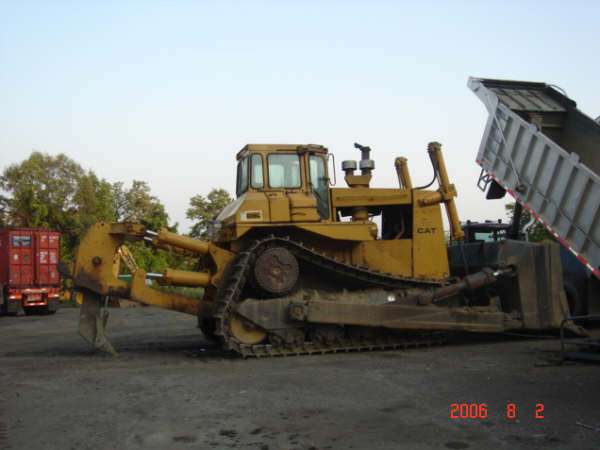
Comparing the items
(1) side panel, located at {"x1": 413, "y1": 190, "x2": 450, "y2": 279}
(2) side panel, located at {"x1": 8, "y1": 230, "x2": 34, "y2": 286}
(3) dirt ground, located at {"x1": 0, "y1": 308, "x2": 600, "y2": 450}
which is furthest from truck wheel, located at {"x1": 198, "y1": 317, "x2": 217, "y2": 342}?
(2) side panel, located at {"x1": 8, "y1": 230, "x2": 34, "y2": 286}

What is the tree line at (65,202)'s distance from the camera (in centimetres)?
3519

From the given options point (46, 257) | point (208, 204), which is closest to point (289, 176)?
point (46, 257)

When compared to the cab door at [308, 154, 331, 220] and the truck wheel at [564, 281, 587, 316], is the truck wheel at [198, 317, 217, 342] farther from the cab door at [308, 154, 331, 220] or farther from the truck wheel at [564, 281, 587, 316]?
the truck wheel at [564, 281, 587, 316]

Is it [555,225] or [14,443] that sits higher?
[555,225]

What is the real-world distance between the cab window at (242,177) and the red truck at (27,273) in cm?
1370

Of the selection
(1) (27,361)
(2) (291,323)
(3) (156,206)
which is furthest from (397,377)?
(3) (156,206)

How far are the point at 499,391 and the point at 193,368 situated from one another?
4184mm

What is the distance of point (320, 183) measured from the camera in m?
10.4

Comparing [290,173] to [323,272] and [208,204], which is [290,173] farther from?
[208,204]

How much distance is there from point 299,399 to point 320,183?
4.79 m

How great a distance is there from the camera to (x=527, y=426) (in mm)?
5113

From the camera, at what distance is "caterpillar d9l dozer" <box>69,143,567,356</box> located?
9383 millimetres

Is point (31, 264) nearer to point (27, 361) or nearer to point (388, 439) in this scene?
point (27, 361)
